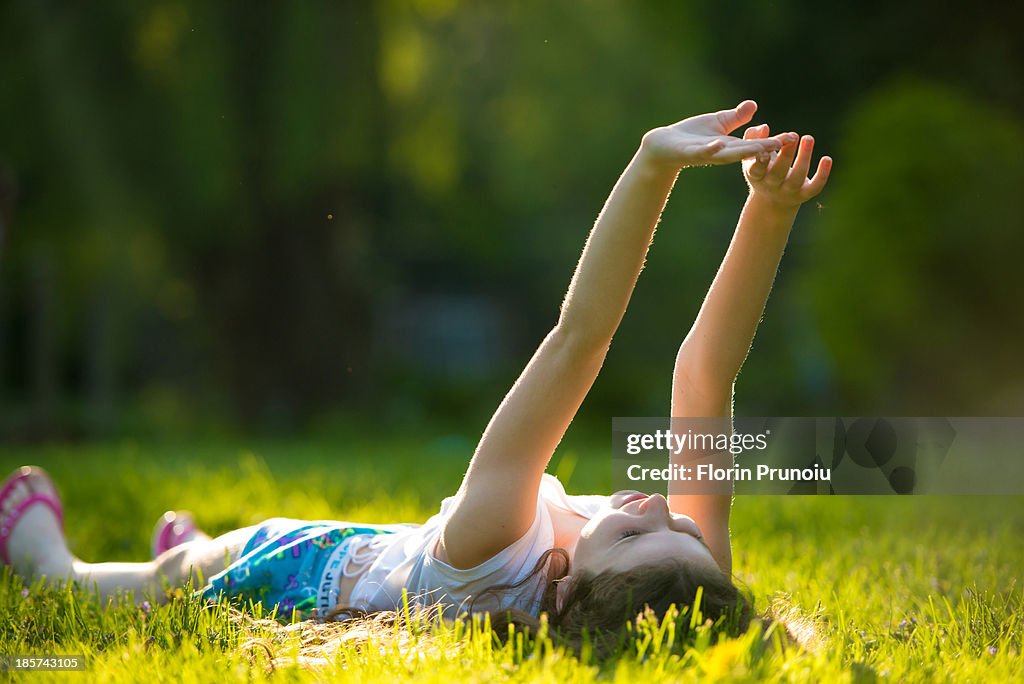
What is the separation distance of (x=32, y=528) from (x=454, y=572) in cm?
140

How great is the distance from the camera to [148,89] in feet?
29.7

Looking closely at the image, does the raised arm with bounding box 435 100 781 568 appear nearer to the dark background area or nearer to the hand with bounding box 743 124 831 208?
the hand with bounding box 743 124 831 208

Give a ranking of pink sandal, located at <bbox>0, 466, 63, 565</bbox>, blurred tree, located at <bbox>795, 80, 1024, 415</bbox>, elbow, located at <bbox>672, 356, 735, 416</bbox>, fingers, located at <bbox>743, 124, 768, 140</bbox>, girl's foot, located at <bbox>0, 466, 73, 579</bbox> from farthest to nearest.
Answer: blurred tree, located at <bbox>795, 80, 1024, 415</bbox>
pink sandal, located at <bbox>0, 466, 63, 565</bbox>
girl's foot, located at <bbox>0, 466, 73, 579</bbox>
elbow, located at <bbox>672, 356, 735, 416</bbox>
fingers, located at <bbox>743, 124, 768, 140</bbox>

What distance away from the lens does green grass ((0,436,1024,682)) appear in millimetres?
1605

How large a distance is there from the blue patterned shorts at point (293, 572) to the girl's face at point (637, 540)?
1.98 ft

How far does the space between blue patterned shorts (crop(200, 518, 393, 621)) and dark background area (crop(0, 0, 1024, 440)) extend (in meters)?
6.02

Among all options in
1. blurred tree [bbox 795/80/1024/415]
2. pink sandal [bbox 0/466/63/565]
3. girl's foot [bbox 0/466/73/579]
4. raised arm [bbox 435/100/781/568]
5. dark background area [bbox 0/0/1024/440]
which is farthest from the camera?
dark background area [bbox 0/0/1024/440]

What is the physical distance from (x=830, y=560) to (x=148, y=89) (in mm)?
7825

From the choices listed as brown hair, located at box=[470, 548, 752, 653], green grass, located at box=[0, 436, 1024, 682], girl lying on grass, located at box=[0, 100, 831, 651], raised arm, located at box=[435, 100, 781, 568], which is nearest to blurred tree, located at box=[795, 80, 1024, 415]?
green grass, located at box=[0, 436, 1024, 682]

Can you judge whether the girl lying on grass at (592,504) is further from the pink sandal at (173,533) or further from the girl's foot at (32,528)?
the pink sandal at (173,533)

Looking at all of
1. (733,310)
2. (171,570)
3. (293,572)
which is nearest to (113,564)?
(171,570)

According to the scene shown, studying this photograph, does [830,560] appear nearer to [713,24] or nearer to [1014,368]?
[1014,368]

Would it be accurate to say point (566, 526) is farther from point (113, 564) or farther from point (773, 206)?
point (113, 564)

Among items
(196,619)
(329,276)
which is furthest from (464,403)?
(196,619)
